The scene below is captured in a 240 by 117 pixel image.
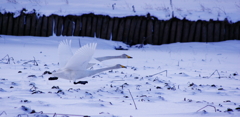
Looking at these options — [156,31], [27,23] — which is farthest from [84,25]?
[156,31]

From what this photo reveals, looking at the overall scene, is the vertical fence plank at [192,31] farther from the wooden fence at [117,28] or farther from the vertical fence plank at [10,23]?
the vertical fence plank at [10,23]

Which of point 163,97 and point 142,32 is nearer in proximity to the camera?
point 163,97

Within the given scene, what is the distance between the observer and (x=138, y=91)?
470 cm

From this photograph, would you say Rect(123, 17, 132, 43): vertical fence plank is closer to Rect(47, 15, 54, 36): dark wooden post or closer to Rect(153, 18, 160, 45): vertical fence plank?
Rect(153, 18, 160, 45): vertical fence plank

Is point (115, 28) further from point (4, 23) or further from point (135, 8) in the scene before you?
point (4, 23)

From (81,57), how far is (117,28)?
29.9ft

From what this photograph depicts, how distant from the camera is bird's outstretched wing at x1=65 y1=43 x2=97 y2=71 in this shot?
4.74m

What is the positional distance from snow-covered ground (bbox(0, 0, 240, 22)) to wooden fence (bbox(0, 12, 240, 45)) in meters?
0.25

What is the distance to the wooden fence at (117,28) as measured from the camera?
44.1 ft

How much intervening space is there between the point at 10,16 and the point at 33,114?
11.7 m

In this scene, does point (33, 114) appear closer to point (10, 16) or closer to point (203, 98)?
point (203, 98)

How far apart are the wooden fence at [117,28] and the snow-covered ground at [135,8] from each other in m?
0.25

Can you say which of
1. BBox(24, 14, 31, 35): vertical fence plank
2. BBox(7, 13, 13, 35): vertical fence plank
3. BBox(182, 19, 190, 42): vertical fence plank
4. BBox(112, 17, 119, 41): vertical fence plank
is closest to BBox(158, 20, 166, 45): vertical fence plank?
BBox(182, 19, 190, 42): vertical fence plank

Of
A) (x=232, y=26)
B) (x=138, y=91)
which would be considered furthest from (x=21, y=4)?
(x=138, y=91)
